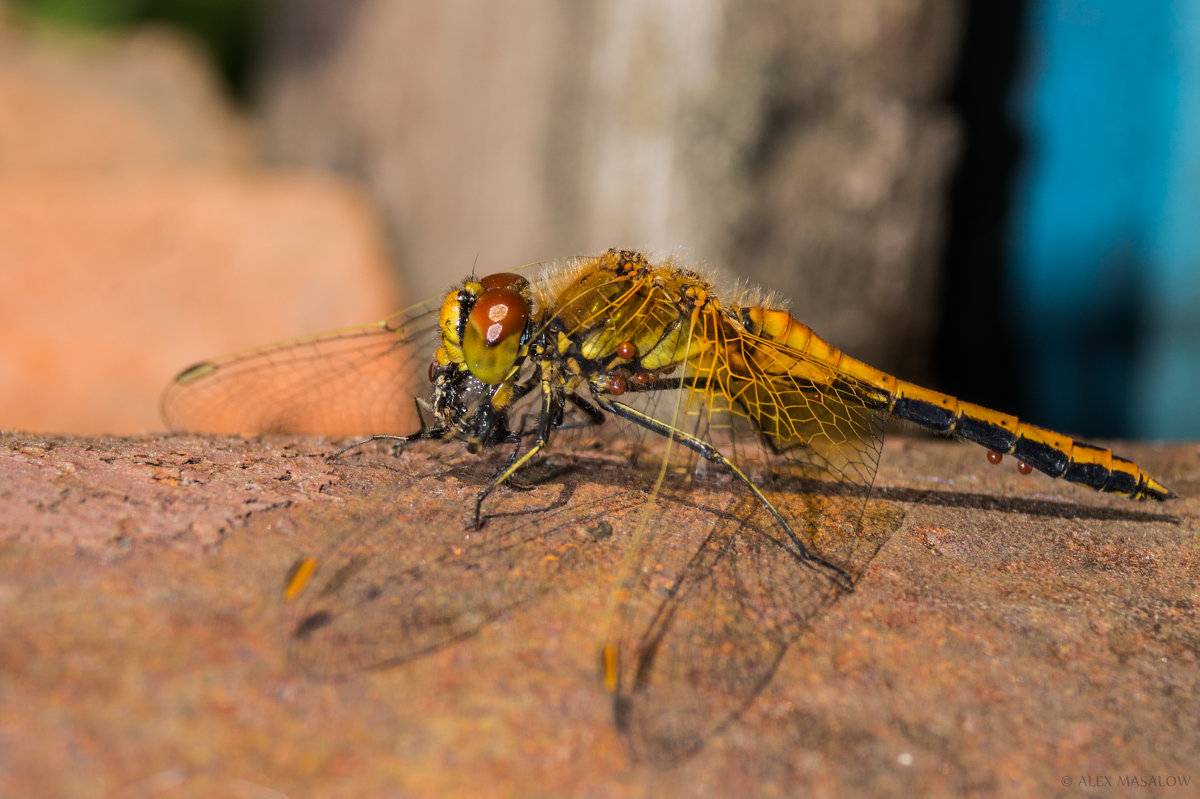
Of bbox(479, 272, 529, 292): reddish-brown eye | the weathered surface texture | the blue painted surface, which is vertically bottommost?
the weathered surface texture

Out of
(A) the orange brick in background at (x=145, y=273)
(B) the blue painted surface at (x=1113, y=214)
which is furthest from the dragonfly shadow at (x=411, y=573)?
(B) the blue painted surface at (x=1113, y=214)

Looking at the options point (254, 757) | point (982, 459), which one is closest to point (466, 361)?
point (254, 757)

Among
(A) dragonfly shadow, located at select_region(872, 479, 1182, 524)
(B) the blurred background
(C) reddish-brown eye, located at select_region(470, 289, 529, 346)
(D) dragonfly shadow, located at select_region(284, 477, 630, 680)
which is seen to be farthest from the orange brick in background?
(A) dragonfly shadow, located at select_region(872, 479, 1182, 524)

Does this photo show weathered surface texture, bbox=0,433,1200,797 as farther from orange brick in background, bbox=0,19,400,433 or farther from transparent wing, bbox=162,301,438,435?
orange brick in background, bbox=0,19,400,433

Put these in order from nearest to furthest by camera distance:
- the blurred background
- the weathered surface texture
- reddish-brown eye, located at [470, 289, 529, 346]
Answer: the weathered surface texture → reddish-brown eye, located at [470, 289, 529, 346] → the blurred background

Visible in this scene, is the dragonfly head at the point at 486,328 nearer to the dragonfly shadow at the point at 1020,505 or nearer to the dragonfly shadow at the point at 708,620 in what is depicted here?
the dragonfly shadow at the point at 708,620

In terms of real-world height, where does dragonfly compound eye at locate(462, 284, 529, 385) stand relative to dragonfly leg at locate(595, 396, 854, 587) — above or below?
above
